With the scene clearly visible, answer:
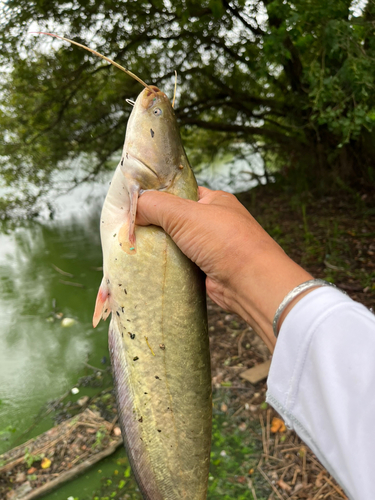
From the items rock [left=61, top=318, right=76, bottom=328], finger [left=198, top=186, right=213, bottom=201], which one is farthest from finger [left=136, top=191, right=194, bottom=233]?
rock [left=61, top=318, right=76, bottom=328]

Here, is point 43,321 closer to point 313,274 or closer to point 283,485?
point 313,274

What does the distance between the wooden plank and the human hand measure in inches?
78.7

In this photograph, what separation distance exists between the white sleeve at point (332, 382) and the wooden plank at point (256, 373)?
2370 mm

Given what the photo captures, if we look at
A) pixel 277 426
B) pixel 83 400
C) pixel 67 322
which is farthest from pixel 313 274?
pixel 67 322

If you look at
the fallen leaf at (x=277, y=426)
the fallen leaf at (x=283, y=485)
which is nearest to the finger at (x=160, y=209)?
the fallen leaf at (x=283, y=485)

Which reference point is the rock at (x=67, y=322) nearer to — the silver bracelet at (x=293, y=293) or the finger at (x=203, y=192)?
the finger at (x=203, y=192)

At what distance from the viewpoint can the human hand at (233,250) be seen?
1110mm

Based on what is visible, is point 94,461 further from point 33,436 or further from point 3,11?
point 3,11

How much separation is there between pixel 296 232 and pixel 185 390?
5181 mm

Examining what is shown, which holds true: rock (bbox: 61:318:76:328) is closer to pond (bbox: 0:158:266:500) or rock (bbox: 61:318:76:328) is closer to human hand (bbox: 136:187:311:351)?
pond (bbox: 0:158:266:500)

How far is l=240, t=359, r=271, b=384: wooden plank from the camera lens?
3.22 m

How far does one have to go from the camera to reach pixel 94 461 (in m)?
2.71

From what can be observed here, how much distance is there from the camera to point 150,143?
1.42 meters

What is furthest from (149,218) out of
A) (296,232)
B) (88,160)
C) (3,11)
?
(88,160)
